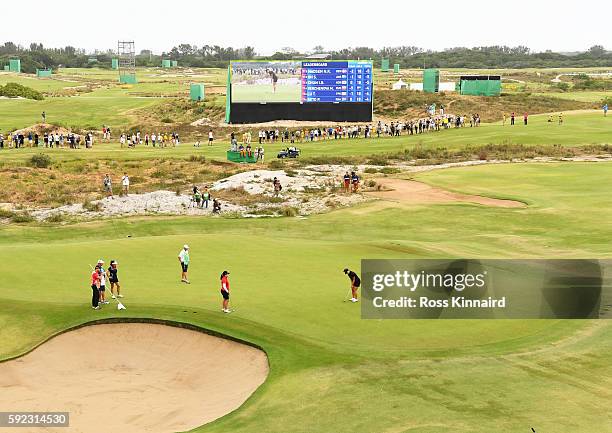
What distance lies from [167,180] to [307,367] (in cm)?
4348

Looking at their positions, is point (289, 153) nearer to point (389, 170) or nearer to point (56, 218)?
point (389, 170)

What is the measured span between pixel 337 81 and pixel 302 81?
3835 millimetres

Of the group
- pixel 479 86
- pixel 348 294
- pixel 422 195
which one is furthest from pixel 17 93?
pixel 348 294

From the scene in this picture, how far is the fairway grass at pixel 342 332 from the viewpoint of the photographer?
19.4m

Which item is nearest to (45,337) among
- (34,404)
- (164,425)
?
(34,404)

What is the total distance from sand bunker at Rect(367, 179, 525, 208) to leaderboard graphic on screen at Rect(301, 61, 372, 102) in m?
31.3

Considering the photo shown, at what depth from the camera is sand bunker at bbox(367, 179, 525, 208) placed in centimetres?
5466

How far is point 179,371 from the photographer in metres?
23.4

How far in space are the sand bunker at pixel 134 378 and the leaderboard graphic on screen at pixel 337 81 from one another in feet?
226

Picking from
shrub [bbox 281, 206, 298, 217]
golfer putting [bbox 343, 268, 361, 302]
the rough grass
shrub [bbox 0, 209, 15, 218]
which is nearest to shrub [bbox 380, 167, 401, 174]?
shrub [bbox 281, 206, 298, 217]

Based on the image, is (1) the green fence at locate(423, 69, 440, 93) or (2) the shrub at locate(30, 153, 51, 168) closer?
(2) the shrub at locate(30, 153, 51, 168)

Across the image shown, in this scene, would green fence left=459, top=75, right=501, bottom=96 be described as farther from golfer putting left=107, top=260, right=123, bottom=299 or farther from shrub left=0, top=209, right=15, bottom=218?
golfer putting left=107, top=260, right=123, bottom=299

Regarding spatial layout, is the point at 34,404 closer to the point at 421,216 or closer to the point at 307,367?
the point at 307,367

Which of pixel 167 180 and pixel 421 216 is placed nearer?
pixel 421 216
